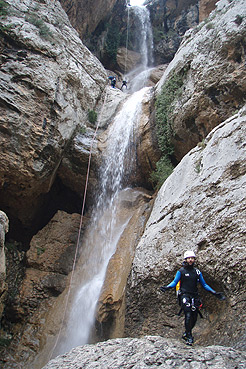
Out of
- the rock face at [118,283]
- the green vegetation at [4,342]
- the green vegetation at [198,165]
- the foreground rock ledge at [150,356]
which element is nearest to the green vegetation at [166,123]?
the rock face at [118,283]

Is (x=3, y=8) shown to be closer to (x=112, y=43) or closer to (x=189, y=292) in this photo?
(x=189, y=292)

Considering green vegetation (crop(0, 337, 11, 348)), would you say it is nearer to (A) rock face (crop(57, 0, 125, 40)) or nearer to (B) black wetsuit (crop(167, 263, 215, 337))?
(B) black wetsuit (crop(167, 263, 215, 337))

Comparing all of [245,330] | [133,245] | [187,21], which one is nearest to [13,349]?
[133,245]

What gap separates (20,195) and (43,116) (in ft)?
9.92

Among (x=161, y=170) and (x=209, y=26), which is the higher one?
(x=209, y=26)

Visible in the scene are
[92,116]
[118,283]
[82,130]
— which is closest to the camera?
[118,283]

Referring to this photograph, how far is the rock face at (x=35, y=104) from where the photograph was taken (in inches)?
344

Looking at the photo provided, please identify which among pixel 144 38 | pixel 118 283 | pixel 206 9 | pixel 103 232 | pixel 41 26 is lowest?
pixel 118 283

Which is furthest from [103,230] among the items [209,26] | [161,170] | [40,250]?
[209,26]

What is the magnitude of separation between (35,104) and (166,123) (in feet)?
15.0

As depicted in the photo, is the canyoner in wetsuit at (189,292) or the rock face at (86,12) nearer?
the canyoner in wetsuit at (189,292)

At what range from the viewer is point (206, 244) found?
4.45m

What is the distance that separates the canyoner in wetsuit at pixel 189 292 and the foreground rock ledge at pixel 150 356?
0.40 meters

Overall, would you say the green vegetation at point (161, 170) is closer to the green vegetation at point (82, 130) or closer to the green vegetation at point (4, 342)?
the green vegetation at point (82, 130)
